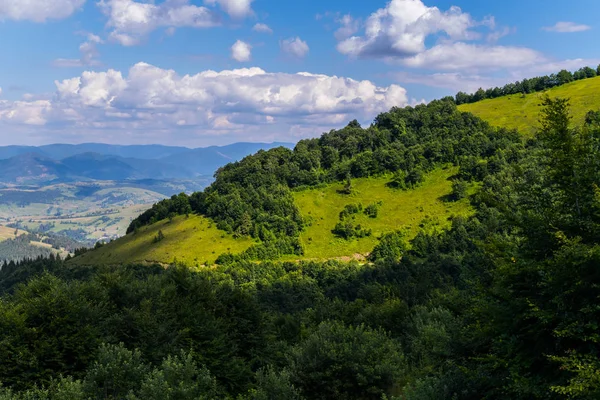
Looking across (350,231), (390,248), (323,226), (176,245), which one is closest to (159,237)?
(176,245)

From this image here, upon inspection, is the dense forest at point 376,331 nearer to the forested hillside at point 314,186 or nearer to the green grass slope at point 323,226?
the green grass slope at point 323,226

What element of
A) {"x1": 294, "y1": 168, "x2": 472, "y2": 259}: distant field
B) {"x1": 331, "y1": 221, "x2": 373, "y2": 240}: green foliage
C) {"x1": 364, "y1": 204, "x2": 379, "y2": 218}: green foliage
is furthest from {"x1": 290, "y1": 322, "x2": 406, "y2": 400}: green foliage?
{"x1": 364, "y1": 204, "x2": 379, "y2": 218}: green foliage

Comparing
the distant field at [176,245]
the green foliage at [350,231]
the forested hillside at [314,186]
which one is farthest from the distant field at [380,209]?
the distant field at [176,245]

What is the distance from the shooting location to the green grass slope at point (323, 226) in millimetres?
154250

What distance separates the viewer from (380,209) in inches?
6688

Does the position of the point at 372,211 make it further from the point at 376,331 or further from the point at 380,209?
the point at 376,331


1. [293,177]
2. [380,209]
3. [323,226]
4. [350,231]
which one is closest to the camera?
[350,231]

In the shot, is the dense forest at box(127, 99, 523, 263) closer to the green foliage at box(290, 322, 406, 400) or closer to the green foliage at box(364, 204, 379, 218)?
the green foliage at box(364, 204, 379, 218)

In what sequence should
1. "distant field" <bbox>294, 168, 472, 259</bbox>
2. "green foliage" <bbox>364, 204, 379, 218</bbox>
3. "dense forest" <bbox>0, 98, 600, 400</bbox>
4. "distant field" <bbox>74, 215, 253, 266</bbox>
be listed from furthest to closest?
"green foliage" <bbox>364, 204, 379, 218</bbox>
"distant field" <bbox>294, 168, 472, 259</bbox>
"distant field" <bbox>74, 215, 253, 266</bbox>
"dense forest" <bbox>0, 98, 600, 400</bbox>

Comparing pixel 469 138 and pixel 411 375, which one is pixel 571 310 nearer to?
pixel 411 375

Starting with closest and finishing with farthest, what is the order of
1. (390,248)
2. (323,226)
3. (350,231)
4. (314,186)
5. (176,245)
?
(390,248), (350,231), (176,245), (323,226), (314,186)

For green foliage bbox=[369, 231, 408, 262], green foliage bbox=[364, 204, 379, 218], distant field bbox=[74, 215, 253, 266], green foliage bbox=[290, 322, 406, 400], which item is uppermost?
green foliage bbox=[290, 322, 406, 400]

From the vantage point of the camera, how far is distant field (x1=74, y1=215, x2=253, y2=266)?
15400cm

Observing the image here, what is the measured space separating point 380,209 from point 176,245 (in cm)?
8155
